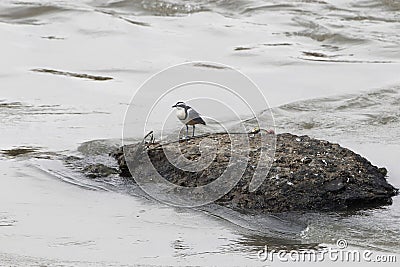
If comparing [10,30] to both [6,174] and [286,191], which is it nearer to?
[6,174]

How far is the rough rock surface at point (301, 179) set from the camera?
17.3 ft

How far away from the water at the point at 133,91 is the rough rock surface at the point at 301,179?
0.12m

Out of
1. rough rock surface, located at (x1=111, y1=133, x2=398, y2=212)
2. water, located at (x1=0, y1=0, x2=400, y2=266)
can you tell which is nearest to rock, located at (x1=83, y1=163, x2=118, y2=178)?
water, located at (x1=0, y1=0, x2=400, y2=266)

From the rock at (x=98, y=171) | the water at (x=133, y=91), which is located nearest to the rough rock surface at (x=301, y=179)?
the water at (x=133, y=91)

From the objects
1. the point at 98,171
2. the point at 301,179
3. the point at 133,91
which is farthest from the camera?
the point at 133,91

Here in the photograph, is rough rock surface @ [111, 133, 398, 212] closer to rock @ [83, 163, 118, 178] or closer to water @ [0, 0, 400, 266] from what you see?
water @ [0, 0, 400, 266]

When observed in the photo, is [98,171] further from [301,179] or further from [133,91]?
[133,91]

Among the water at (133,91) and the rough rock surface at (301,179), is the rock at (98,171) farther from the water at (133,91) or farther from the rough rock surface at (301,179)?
the rough rock surface at (301,179)

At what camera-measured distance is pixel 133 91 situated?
8703 millimetres

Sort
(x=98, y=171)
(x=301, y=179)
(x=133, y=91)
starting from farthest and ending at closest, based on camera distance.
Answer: (x=133, y=91)
(x=98, y=171)
(x=301, y=179)

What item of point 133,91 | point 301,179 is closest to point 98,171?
point 301,179

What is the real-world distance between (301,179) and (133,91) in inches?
Result: 145

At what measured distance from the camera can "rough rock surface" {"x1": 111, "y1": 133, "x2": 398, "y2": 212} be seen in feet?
17.3

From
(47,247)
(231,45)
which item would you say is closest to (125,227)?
(47,247)
